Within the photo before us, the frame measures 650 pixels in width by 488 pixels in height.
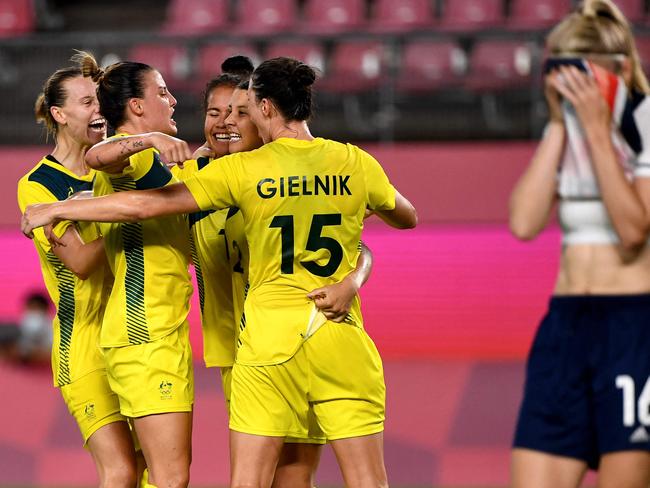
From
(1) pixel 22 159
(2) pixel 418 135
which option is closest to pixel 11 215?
(1) pixel 22 159

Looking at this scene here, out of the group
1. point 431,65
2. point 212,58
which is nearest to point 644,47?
point 431,65

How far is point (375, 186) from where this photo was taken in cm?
418

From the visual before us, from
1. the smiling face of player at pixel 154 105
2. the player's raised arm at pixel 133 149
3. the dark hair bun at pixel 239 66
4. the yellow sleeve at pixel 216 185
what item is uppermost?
the dark hair bun at pixel 239 66

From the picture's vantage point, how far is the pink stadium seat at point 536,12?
1128cm

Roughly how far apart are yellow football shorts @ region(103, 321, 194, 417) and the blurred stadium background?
2958 millimetres

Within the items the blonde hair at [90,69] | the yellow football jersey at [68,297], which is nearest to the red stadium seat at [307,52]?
the blonde hair at [90,69]

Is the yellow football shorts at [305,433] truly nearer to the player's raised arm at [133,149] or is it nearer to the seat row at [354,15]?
the player's raised arm at [133,149]

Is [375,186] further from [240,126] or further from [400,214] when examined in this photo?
[240,126]

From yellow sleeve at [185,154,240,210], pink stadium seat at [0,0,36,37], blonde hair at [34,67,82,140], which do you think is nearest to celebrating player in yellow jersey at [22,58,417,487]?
yellow sleeve at [185,154,240,210]

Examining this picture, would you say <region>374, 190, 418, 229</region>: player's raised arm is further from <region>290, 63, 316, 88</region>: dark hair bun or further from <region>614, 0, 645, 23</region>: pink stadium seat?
<region>614, 0, 645, 23</region>: pink stadium seat

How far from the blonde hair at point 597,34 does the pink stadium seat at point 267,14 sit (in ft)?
29.0

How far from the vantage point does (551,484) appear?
3225mm

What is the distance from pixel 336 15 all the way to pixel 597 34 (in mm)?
8990

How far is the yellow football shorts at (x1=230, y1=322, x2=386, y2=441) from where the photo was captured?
13.3 ft
